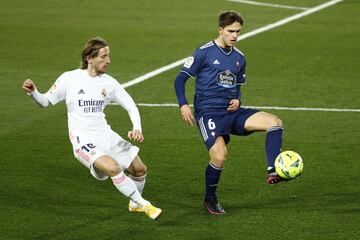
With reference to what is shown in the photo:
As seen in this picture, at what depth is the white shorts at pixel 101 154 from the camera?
12.0m

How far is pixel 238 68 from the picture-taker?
12.8m

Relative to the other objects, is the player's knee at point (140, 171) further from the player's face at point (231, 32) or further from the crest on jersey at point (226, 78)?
the player's face at point (231, 32)

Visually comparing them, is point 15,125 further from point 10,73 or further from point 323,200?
point 323,200

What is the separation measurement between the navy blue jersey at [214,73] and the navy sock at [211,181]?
2.52 ft

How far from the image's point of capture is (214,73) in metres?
12.6

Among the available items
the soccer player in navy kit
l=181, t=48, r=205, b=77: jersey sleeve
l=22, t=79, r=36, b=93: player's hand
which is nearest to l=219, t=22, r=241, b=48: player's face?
the soccer player in navy kit

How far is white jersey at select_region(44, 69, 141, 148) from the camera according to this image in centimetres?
1216

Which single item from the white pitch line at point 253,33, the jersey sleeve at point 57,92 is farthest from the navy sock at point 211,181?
the white pitch line at point 253,33

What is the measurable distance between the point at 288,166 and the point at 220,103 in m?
1.31

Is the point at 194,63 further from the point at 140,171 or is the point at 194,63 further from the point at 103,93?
the point at 140,171

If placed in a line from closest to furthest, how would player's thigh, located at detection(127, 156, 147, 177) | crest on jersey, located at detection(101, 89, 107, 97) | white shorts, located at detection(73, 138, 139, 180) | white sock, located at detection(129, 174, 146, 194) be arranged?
1. white shorts, located at detection(73, 138, 139, 180)
2. crest on jersey, located at detection(101, 89, 107, 97)
3. player's thigh, located at detection(127, 156, 147, 177)
4. white sock, located at detection(129, 174, 146, 194)

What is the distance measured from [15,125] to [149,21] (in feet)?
31.8

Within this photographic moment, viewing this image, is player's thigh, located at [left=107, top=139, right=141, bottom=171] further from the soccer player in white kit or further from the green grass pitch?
the green grass pitch

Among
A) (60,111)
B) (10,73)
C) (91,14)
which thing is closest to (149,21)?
(91,14)
